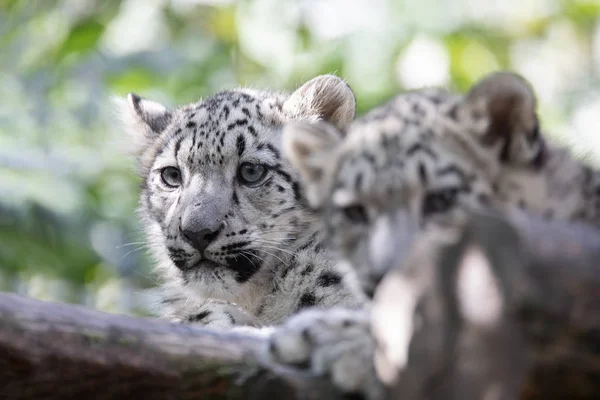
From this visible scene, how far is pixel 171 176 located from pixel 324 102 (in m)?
1.62

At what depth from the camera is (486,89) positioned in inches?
193

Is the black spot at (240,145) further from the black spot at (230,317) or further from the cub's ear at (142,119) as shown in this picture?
the black spot at (230,317)

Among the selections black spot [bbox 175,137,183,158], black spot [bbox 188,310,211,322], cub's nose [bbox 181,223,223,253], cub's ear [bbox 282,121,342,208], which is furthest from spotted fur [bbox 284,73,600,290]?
black spot [bbox 175,137,183,158]

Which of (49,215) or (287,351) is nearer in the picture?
(287,351)

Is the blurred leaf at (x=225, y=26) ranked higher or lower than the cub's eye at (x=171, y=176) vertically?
higher

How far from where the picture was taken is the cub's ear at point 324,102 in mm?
8445

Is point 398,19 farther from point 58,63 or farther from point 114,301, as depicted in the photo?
point 114,301

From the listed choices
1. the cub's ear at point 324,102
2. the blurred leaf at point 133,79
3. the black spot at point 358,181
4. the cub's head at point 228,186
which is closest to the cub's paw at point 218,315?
the cub's head at point 228,186

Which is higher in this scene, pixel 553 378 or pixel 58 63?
pixel 58 63

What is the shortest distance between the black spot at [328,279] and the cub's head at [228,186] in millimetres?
469

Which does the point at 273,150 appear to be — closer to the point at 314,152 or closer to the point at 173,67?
the point at 314,152

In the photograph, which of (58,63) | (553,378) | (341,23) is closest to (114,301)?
(58,63)

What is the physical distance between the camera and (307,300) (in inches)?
289

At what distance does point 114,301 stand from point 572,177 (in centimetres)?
1706
